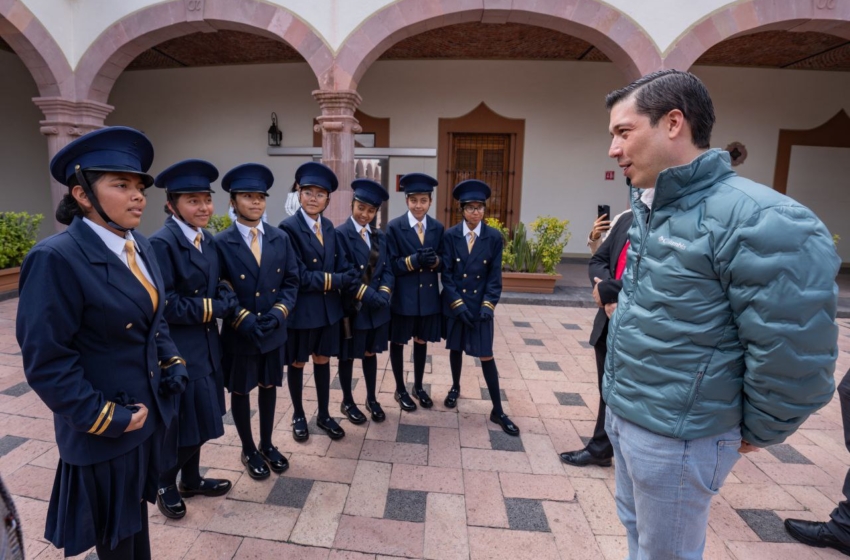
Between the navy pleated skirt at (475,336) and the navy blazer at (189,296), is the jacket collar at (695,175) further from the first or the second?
the navy pleated skirt at (475,336)

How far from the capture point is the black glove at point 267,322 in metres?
2.50

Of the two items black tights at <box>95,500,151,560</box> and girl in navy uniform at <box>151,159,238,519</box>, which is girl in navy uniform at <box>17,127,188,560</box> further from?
girl in navy uniform at <box>151,159,238,519</box>

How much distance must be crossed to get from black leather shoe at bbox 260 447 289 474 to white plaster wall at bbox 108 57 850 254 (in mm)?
8705

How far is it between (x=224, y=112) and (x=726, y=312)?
12.4 metres

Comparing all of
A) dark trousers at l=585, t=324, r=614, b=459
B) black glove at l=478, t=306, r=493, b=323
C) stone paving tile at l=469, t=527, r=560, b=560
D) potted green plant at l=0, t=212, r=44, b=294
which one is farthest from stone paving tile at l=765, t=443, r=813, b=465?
potted green plant at l=0, t=212, r=44, b=294

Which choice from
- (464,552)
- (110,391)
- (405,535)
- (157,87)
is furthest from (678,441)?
(157,87)

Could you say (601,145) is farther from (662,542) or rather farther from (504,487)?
(662,542)

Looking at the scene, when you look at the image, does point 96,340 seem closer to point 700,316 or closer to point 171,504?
point 171,504

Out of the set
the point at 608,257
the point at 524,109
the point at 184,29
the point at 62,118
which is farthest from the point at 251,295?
the point at 524,109

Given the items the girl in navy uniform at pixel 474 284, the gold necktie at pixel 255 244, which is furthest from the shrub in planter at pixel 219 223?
the gold necktie at pixel 255 244

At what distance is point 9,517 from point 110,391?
89 centimetres

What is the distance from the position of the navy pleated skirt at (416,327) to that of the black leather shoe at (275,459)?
3.92ft

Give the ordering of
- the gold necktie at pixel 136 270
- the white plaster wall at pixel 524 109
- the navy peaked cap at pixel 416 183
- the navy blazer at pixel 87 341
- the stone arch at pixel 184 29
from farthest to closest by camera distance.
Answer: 1. the white plaster wall at pixel 524 109
2. the stone arch at pixel 184 29
3. the navy peaked cap at pixel 416 183
4. the gold necktie at pixel 136 270
5. the navy blazer at pixel 87 341

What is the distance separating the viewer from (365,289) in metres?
3.18
